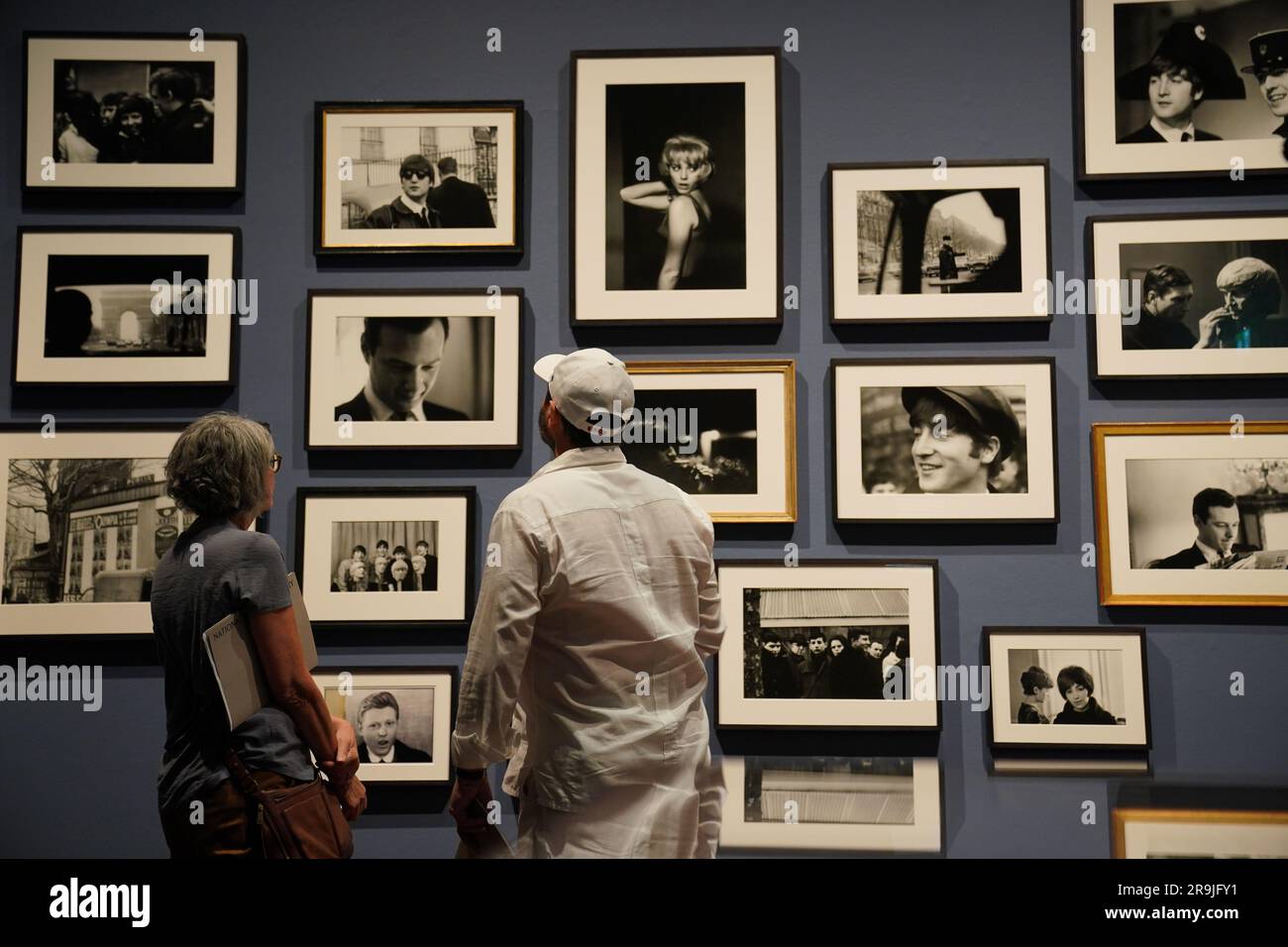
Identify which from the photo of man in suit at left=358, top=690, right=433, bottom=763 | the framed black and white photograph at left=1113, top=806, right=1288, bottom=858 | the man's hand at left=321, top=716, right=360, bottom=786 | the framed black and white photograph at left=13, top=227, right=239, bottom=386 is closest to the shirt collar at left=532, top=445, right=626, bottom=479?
the man's hand at left=321, top=716, right=360, bottom=786

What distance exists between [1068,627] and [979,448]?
0.63 meters

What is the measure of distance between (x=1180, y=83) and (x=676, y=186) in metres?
1.68

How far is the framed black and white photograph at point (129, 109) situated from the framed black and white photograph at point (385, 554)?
3.93ft

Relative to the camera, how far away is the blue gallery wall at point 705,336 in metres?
3.12

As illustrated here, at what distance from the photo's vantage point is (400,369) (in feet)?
10.7

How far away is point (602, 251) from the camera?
3254mm

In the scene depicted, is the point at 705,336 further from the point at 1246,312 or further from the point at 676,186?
the point at 1246,312

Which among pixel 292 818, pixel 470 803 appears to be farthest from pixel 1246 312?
pixel 292 818

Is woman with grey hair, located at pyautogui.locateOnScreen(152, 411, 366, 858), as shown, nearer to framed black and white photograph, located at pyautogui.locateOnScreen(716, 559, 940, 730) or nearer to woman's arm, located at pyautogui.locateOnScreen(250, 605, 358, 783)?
woman's arm, located at pyautogui.locateOnScreen(250, 605, 358, 783)

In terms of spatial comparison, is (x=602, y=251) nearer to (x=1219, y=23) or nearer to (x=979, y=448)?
(x=979, y=448)

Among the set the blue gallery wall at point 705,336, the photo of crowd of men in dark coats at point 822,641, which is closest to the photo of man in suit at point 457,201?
the blue gallery wall at point 705,336

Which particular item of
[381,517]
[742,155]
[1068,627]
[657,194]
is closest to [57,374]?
[381,517]

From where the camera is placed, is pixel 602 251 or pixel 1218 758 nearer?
pixel 1218 758

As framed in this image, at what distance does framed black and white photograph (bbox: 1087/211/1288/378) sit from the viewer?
124 inches
